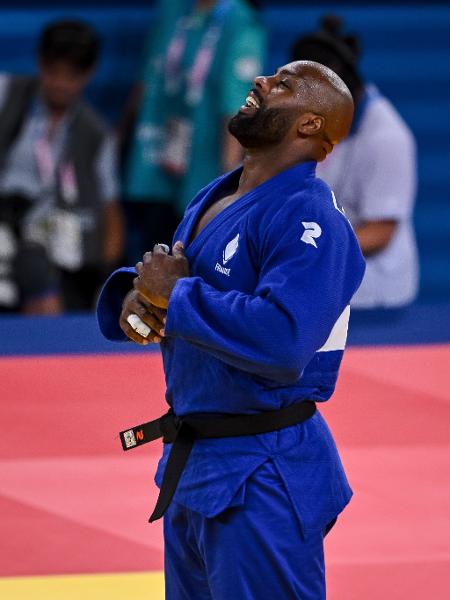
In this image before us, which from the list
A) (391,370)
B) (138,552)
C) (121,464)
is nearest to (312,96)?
(138,552)

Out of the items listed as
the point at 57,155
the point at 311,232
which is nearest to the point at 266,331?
the point at 311,232

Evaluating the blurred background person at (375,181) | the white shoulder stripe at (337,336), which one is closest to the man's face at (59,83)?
the blurred background person at (375,181)

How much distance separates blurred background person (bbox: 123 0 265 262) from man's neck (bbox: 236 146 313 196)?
14.1ft

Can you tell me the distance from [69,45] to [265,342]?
5.05 meters

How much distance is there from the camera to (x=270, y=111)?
2953mm

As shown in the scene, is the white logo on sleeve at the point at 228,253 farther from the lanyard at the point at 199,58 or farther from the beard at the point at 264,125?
the lanyard at the point at 199,58

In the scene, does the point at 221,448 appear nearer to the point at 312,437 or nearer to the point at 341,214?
the point at 312,437

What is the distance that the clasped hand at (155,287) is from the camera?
9.61 feet

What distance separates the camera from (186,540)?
3.09 metres

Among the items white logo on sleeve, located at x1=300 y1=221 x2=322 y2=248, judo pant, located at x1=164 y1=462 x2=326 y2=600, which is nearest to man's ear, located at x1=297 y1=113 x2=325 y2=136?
white logo on sleeve, located at x1=300 y1=221 x2=322 y2=248

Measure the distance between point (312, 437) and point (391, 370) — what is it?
3499mm

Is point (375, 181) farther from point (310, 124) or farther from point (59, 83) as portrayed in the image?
point (310, 124)

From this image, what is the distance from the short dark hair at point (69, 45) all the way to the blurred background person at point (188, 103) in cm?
57

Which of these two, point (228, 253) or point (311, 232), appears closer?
point (311, 232)
